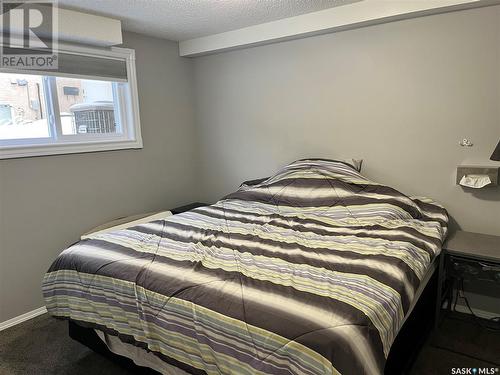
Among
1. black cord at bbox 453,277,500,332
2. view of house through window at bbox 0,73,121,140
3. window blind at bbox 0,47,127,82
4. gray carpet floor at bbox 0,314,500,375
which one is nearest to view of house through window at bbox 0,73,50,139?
view of house through window at bbox 0,73,121,140

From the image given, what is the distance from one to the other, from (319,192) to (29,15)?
2.41 m

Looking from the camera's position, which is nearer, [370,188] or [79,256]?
[79,256]

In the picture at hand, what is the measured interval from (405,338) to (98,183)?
2586 millimetres

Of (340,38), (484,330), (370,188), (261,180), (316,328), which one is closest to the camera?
(316,328)

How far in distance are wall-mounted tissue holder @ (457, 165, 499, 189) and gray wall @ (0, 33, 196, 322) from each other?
261 centimetres

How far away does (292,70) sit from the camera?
320cm

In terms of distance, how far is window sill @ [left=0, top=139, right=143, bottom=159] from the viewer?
2.49m

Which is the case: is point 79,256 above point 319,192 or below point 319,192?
below

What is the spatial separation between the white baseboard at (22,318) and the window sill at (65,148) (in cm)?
118

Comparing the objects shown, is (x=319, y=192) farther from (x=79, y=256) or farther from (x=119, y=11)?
(x=119, y=11)

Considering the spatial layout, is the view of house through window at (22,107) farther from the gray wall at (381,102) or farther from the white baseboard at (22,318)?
the gray wall at (381,102)

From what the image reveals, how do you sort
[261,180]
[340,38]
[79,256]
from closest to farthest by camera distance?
1. [79,256]
2. [340,38]
3. [261,180]

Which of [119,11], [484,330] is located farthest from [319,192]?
[119,11]

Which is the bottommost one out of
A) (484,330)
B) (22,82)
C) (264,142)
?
(484,330)
